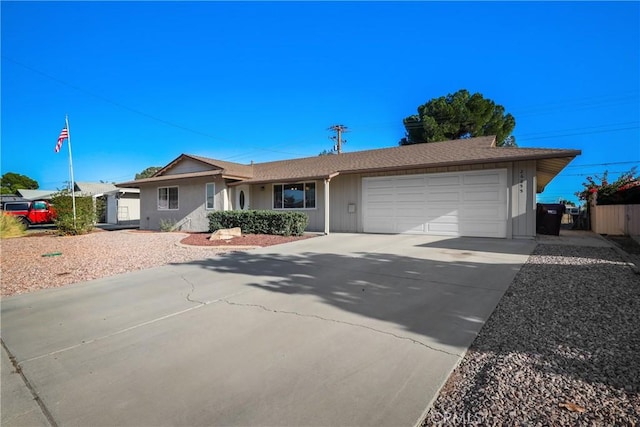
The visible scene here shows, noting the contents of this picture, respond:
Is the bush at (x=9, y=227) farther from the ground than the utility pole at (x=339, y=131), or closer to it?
closer to it

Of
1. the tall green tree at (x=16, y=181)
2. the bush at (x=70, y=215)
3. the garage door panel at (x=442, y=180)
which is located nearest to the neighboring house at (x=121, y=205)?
the bush at (x=70, y=215)

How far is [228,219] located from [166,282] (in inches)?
302

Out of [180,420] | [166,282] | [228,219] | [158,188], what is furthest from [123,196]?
A: [180,420]

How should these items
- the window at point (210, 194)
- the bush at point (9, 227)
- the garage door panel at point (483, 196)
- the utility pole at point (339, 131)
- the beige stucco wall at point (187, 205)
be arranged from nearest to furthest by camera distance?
the garage door panel at point (483, 196) → the bush at point (9, 227) → the beige stucco wall at point (187, 205) → the window at point (210, 194) → the utility pole at point (339, 131)

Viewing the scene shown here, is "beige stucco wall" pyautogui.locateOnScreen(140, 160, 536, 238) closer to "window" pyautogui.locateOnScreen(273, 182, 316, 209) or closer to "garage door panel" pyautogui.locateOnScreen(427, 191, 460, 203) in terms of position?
"window" pyautogui.locateOnScreen(273, 182, 316, 209)

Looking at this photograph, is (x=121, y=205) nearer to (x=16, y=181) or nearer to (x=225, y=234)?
(x=225, y=234)

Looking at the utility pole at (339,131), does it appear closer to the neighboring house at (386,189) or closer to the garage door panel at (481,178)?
the neighboring house at (386,189)

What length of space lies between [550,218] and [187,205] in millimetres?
16923

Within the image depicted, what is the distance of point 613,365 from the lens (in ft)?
8.13

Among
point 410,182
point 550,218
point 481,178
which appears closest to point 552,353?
point 481,178

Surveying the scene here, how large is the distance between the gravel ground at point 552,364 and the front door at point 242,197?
13901mm

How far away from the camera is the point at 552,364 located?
99.3 inches

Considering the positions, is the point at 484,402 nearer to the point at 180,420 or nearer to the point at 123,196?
the point at 180,420

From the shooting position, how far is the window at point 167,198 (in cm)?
1728
